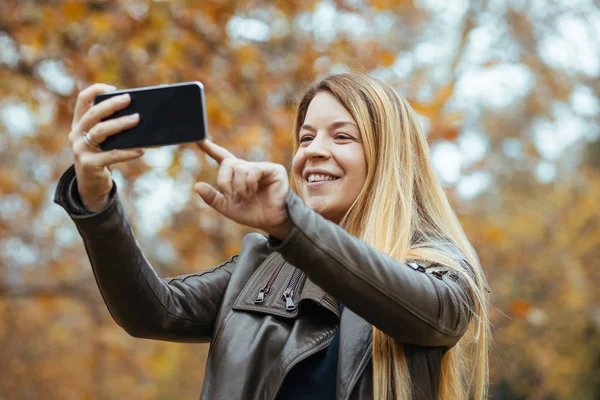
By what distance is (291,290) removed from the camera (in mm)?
2223

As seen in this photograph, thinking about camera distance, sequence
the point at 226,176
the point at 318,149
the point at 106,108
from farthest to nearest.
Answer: the point at 318,149
the point at 106,108
the point at 226,176

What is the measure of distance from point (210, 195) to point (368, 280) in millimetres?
405

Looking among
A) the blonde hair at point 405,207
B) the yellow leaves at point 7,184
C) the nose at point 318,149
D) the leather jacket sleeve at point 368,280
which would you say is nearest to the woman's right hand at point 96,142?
the leather jacket sleeve at point 368,280

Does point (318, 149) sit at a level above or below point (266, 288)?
above

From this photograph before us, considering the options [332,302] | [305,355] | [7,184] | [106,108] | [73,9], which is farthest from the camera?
[7,184]

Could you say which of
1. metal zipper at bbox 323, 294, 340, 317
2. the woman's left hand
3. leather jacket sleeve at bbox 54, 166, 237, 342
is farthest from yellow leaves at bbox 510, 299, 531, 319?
the woman's left hand

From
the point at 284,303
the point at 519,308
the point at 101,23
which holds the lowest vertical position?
the point at 519,308

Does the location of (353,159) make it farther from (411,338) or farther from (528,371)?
(528,371)

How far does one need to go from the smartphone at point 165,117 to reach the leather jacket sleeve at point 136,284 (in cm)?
20

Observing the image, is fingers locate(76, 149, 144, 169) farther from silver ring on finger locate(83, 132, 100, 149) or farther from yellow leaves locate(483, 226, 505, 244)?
yellow leaves locate(483, 226, 505, 244)

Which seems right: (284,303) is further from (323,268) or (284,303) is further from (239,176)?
(239,176)

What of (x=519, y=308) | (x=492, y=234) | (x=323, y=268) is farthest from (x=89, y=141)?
(x=492, y=234)

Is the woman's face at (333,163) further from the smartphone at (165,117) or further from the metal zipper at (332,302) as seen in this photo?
the smartphone at (165,117)

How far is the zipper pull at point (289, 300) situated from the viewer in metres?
2.16
